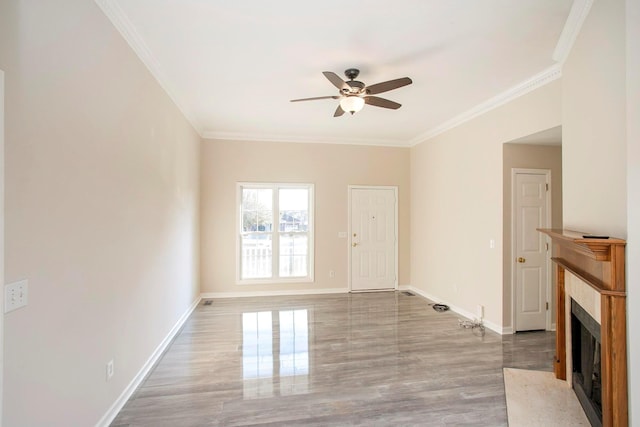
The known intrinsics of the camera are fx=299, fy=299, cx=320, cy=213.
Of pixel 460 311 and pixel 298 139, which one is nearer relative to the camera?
pixel 460 311

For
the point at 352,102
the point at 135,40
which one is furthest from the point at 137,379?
the point at 352,102

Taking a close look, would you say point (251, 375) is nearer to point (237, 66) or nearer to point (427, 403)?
point (427, 403)

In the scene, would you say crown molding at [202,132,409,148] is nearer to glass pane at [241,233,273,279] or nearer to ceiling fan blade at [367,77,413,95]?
glass pane at [241,233,273,279]

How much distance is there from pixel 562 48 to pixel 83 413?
13.9 feet

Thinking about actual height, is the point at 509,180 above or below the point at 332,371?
above

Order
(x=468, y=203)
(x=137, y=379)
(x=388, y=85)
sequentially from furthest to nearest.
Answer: (x=468, y=203), (x=388, y=85), (x=137, y=379)

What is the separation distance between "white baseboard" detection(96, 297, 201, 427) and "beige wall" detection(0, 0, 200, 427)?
0.05m

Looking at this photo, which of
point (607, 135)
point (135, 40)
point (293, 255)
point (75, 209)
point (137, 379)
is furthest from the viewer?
point (293, 255)

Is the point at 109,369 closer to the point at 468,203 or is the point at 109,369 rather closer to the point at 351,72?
the point at 351,72

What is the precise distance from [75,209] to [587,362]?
355 centimetres

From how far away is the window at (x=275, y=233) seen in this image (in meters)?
A: 5.46

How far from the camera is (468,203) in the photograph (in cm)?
425

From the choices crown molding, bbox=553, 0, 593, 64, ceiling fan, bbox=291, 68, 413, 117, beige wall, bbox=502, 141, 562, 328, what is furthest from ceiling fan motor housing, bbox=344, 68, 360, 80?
beige wall, bbox=502, 141, 562, 328

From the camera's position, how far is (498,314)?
3.71 meters
